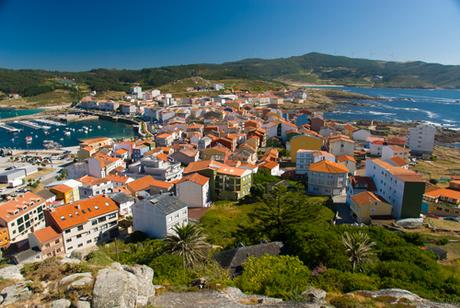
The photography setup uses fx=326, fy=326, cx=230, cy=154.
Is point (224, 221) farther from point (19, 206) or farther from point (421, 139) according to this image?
point (421, 139)

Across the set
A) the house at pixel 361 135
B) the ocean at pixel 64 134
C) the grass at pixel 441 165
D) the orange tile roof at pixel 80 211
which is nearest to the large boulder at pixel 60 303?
the orange tile roof at pixel 80 211

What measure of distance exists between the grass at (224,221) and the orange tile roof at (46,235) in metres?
9.80

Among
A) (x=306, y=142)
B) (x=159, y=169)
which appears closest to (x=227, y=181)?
(x=159, y=169)

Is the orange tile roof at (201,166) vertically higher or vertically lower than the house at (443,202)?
higher

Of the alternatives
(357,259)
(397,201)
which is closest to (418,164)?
(397,201)

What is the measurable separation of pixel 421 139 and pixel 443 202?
2270 cm

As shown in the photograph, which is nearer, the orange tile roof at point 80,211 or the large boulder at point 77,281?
the large boulder at point 77,281

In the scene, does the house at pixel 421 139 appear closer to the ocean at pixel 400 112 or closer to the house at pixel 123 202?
the ocean at pixel 400 112

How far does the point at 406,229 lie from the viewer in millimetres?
24125

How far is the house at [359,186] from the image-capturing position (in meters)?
28.5

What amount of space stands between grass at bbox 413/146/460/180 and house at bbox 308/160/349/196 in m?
12.6

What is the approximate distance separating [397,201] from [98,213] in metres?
23.0

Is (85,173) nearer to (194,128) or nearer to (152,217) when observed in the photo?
(152,217)

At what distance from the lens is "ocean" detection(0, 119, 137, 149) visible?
62.9m
